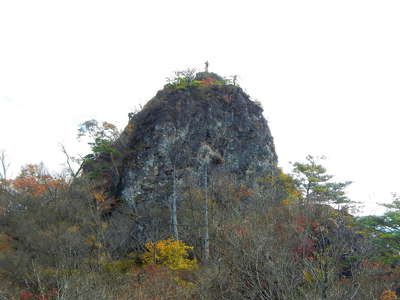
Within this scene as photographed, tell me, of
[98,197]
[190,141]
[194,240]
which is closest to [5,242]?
[98,197]

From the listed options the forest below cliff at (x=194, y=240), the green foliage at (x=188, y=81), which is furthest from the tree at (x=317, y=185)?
the green foliage at (x=188, y=81)

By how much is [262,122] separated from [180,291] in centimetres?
2638

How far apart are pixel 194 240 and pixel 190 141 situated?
33.9 ft

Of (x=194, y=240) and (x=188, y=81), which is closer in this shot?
(x=194, y=240)

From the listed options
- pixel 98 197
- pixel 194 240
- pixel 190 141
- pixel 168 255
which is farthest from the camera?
pixel 190 141

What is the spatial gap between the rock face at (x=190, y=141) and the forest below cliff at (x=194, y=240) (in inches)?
38.7

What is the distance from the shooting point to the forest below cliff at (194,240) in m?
9.11

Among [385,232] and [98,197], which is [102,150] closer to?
[98,197]

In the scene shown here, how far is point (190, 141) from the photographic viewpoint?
29.7m

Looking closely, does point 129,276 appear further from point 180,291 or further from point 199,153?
point 199,153

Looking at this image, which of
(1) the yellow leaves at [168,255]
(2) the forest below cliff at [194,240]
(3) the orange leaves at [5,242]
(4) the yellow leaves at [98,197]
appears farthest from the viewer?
(4) the yellow leaves at [98,197]

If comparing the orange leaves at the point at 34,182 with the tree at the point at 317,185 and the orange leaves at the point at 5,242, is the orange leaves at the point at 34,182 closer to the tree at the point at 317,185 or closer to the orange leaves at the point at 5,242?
the orange leaves at the point at 5,242

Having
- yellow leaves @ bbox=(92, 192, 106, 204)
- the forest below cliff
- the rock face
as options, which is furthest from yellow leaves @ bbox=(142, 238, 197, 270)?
the rock face

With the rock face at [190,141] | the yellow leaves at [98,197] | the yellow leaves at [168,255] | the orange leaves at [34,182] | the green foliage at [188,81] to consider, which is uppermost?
the green foliage at [188,81]
